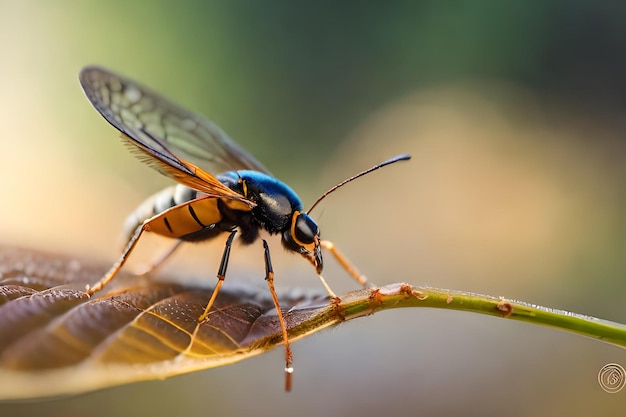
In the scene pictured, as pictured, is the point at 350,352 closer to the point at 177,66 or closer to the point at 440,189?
the point at 440,189

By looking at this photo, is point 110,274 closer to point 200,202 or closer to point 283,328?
point 200,202

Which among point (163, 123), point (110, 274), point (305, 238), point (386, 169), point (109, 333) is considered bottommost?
point (109, 333)

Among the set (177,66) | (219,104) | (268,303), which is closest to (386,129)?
(219,104)

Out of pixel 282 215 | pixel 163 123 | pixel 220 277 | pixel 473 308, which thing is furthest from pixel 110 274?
pixel 473 308

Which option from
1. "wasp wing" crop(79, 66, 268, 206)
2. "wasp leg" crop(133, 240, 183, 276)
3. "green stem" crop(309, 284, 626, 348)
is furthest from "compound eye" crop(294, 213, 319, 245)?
"green stem" crop(309, 284, 626, 348)

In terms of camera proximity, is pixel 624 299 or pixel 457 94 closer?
pixel 624 299

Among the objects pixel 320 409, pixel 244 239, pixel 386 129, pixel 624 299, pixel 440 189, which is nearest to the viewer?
pixel 244 239

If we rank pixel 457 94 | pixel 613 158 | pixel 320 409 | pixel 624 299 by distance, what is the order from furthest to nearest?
pixel 457 94 → pixel 613 158 → pixel 624 299 → pixel 320 409

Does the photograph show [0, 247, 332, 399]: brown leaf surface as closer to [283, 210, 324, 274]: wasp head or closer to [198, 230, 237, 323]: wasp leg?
[198, 230, 237, 323]: wasp leg
